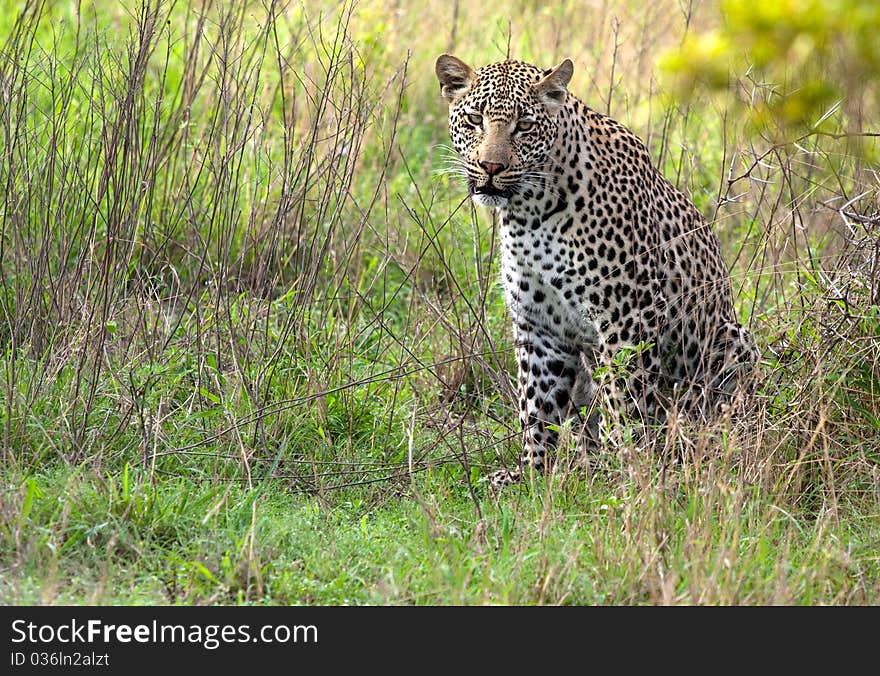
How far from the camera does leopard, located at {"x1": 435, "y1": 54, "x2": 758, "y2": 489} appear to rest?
5.43 m

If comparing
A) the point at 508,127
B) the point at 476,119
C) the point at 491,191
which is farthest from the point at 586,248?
the point at 476,119

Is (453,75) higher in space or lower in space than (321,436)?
higher

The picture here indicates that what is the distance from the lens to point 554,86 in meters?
5.47

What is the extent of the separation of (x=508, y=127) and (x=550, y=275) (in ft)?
2.31

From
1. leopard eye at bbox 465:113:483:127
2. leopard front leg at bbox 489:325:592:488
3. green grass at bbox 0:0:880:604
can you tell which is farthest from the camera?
leopard front leg at bbox 489:325:592:488

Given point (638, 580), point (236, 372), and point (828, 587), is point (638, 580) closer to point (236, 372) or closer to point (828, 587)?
point (828, 587)

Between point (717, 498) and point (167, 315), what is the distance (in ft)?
9.84

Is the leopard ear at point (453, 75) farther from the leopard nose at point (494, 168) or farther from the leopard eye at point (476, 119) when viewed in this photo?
the leopard nose at point (494, 168)

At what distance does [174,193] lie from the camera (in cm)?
692

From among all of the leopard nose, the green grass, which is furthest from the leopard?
the green grass

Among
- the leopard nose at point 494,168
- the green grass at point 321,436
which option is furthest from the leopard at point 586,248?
the green grass at point 321,436

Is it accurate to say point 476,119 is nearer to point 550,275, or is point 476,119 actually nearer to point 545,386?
point 550,275

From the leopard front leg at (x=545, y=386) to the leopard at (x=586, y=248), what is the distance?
0.05 feet

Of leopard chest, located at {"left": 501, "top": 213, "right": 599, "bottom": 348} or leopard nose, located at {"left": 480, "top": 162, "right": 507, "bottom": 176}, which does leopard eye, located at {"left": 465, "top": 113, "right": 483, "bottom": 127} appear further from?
leopard chest, located at {"left": 501, "top": 213, "right": 599, "bottom": 348}
